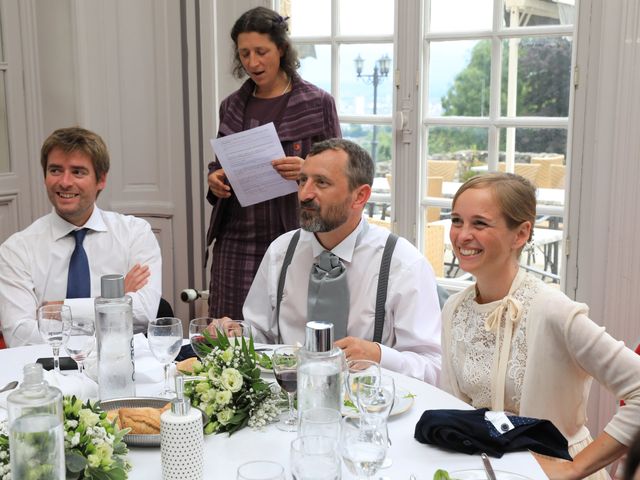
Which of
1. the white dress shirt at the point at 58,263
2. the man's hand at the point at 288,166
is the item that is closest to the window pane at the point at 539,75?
the man's hand at the point at 288,166

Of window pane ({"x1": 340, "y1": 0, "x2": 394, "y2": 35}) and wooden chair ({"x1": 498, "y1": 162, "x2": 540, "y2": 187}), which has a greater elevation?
window pane ({"x1": 340, "y1": 0, "x2": 394, "y2": 35})

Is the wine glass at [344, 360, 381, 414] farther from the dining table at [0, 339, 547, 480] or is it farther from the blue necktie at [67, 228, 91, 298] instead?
the blue necktie at [67, 228, 91, 298]

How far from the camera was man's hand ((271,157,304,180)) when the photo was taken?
282 centimetres

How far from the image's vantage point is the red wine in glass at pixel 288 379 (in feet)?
4.77

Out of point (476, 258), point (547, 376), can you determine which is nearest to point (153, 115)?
point (476, 258)

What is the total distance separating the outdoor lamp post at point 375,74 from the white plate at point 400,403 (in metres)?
1.83

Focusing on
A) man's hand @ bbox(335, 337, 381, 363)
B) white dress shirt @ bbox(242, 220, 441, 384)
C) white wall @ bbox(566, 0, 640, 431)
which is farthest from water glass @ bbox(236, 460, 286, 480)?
white wall @ bbox(566, 0, 640, 431)

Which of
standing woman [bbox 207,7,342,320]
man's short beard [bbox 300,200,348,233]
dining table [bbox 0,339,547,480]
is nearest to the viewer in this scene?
dining table [bbox 0,339,547,480]

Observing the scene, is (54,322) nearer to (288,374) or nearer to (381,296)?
(288,374)

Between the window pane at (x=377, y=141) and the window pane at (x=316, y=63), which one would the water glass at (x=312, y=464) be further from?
the window pane at (x=316, y=63)

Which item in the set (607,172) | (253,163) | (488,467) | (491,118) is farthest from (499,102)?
(488,467)

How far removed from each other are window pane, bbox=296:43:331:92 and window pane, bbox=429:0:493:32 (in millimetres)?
498

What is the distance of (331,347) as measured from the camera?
137cm

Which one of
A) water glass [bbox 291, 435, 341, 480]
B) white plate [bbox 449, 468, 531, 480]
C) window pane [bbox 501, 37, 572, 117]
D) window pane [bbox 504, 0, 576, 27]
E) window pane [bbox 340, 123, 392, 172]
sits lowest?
white plate [bbox 449, 468, 531, 480]
